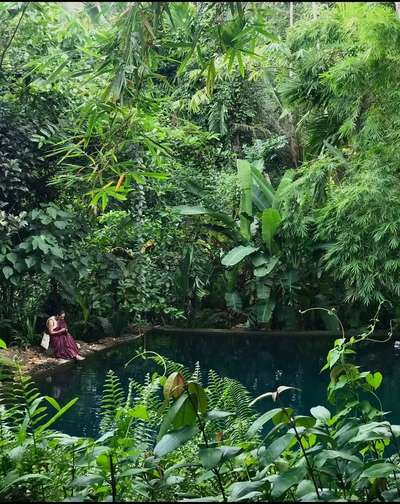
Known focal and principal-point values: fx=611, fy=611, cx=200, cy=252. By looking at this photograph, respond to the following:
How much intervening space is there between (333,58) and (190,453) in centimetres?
517

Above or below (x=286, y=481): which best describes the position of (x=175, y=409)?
above

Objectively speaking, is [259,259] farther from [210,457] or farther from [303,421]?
[210,457]

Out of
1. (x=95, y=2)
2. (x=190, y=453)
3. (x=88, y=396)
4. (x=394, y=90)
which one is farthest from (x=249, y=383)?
(x=95, y=2)

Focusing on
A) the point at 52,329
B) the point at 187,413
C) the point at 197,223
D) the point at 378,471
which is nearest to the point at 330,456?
the point at 378,471

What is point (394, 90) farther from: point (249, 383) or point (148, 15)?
point (148, 15)

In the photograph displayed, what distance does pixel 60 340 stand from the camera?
628 cm

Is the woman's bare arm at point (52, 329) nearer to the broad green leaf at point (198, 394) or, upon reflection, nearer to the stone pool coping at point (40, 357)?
the stone pool coping at point (40, 357)

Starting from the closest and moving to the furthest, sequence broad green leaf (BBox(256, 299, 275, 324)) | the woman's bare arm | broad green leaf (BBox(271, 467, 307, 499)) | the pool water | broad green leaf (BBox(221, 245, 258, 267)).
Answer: broad green leaf (BBox(271, 467, 307, 499)), the pool water, the woman's bare arm, broad green leaf (BBox(221, 245, 258, 267)), broad green leaf (BBox(256, 299, 275, 324))

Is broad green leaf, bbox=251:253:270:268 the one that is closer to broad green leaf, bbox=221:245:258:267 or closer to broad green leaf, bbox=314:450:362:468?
broad green leaf, bbox=221:245:258:267

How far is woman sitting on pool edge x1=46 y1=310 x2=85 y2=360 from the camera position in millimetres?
6230

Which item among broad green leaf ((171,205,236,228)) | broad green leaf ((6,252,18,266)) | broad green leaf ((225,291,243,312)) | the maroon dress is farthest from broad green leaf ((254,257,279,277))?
broad green leaf ((6,252,18,266))

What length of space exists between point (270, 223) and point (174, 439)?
20.8ft

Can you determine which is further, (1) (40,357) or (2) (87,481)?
(1) (40,357)

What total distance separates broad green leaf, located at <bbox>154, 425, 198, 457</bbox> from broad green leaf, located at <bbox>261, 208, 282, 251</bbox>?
624 cm
